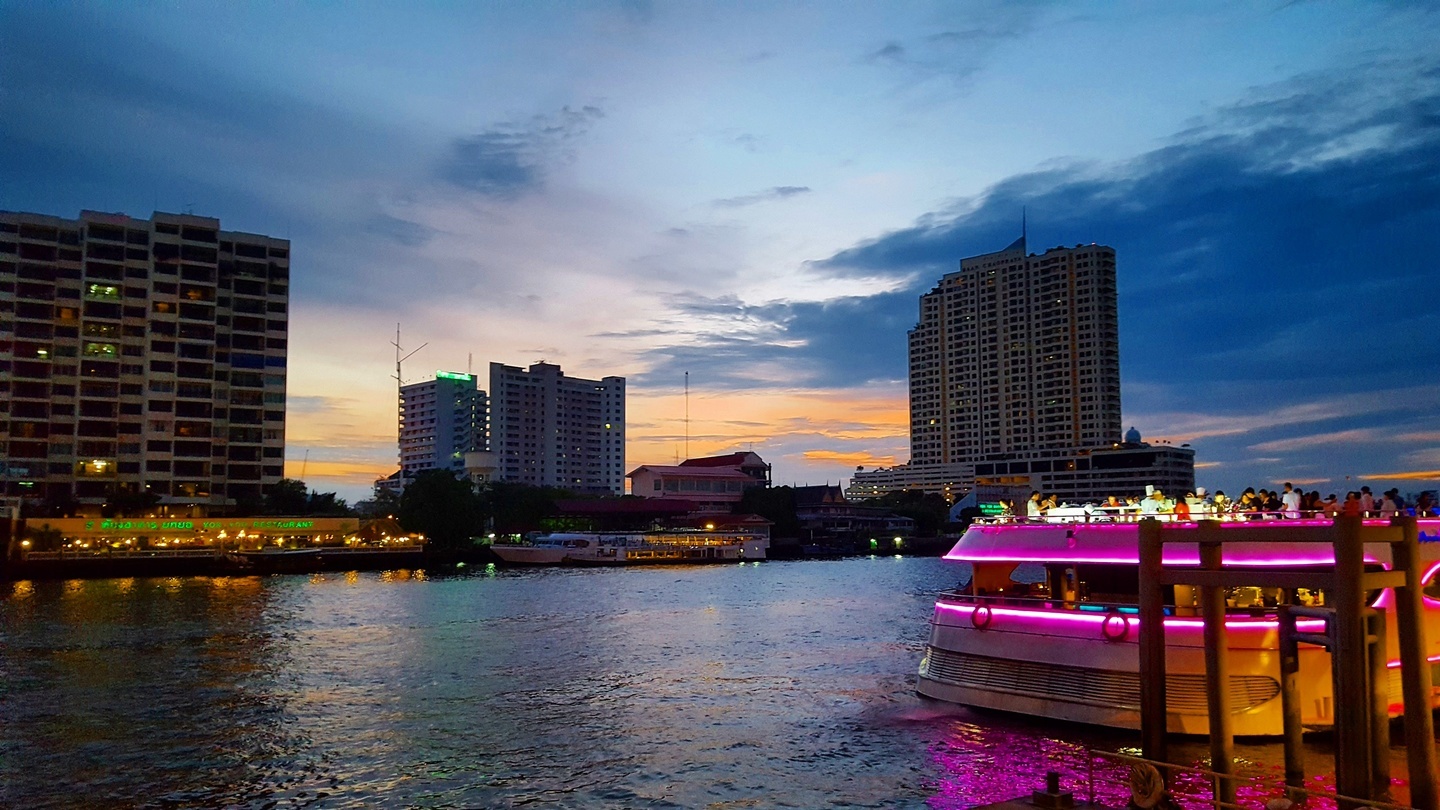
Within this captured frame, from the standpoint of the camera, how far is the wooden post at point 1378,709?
15828 millimetres

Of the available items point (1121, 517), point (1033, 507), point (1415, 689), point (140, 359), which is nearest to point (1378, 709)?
point (1415, 689)

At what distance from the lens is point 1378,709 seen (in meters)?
16.1

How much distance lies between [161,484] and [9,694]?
11172 centimetres

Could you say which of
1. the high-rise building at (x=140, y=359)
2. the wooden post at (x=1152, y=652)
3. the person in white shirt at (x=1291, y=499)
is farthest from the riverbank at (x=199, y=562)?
the wooden post at (x=1152, y=652)

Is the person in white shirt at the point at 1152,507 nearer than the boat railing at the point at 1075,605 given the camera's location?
No

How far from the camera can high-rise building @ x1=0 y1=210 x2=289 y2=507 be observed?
13362cm

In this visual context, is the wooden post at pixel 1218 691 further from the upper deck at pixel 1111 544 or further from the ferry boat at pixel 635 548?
the ferry boat at pixel 635 548

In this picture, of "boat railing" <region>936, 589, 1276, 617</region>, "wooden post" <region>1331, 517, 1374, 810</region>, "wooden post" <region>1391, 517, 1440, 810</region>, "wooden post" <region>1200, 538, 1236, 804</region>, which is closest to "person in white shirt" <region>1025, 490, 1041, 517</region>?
"boat railing" <region>936, 589, 1276, 617</region>

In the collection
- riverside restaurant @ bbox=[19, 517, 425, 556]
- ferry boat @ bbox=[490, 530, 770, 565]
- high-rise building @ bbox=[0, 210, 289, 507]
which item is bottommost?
ferry boat @ bbox=[490, 530, 770, 565]

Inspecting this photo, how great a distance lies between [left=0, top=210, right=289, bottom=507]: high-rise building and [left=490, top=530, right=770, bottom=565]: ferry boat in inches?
1572

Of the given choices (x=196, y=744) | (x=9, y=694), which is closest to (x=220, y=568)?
(x=9, y=694)

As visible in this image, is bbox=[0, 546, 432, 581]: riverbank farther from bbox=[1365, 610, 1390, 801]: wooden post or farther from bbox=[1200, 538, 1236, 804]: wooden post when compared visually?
bbox=[1365, 610, 1390, 801]: wooden post

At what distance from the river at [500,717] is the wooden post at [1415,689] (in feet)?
22.3

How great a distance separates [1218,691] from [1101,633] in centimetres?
744
